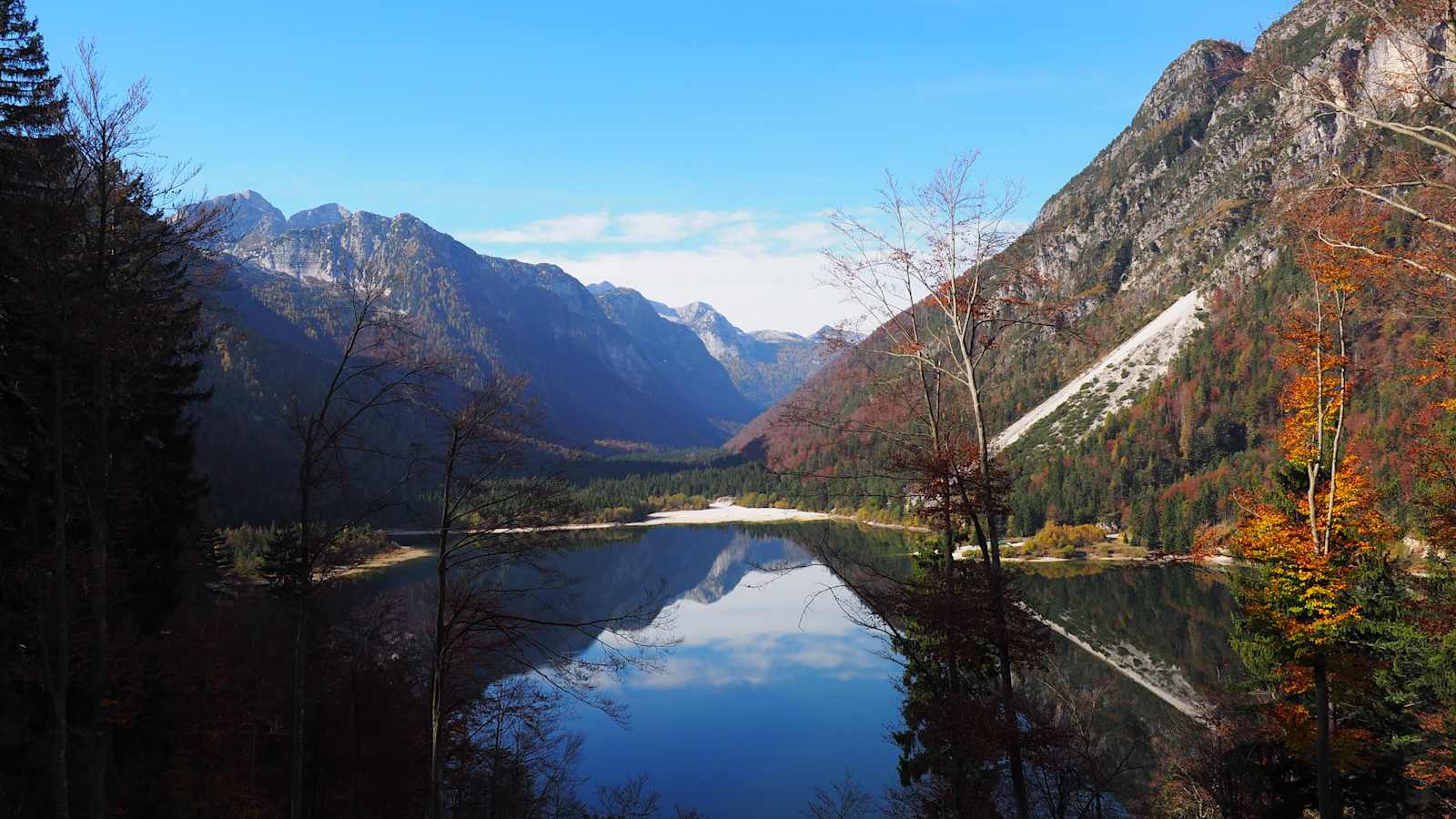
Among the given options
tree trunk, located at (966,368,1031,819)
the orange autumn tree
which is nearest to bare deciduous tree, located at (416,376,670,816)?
tree trunk, located at (966,368,1031,819)

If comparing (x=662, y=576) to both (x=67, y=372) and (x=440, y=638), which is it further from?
(x=67, y=372)

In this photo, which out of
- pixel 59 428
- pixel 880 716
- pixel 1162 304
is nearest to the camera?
pixel 59 428

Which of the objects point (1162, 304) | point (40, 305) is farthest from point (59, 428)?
point (1162, 304)

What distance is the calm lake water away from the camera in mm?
29984

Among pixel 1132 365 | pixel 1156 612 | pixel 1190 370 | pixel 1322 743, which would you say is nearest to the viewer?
pixel 1322 743

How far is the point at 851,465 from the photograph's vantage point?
18906 mm

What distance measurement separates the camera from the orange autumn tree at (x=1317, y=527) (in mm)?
14781

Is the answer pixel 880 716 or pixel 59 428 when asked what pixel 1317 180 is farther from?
pixel 880 716

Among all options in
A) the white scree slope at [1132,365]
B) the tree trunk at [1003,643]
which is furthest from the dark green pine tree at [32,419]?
the white scree slope at [1132,365]

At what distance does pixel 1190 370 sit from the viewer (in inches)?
4761

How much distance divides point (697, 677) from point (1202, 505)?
2421 inches

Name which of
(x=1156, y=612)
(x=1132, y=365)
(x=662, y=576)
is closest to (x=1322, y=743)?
(x=662, y=576)

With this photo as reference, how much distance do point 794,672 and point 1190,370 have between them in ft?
338

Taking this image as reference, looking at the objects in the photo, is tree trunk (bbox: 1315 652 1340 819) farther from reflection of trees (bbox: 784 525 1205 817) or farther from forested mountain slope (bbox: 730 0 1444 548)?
forested mountain slope (bbox: 730 0 1444 548)
